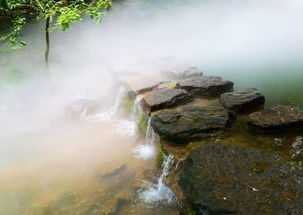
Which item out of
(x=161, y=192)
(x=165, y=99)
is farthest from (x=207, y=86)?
(x=161, y=192)

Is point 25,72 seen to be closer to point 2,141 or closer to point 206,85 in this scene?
point 2,141

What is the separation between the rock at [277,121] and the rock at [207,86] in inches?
57.2

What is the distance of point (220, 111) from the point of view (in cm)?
492

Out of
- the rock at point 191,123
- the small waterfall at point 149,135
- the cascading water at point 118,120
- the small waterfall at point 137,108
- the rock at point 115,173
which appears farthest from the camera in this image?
the cascading water at point 118,120

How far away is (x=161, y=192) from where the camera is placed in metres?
4.55

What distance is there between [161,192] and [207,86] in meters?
2.41

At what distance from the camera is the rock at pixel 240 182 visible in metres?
2.90

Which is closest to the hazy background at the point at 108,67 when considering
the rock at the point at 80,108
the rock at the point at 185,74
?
the rock at the point at 80,108

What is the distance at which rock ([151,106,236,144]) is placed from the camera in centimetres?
448

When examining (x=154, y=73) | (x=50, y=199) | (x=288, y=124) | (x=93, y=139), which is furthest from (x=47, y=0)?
(x=288, y=124)

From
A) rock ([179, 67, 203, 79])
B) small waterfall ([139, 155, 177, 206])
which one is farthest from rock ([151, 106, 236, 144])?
rock ([179, 67, 203, 79])

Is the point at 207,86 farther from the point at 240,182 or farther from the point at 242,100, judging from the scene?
the point at 240,182

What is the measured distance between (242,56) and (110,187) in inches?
262

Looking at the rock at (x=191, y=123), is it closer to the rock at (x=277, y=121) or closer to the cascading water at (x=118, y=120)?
the rock at (x=277, y=121)
